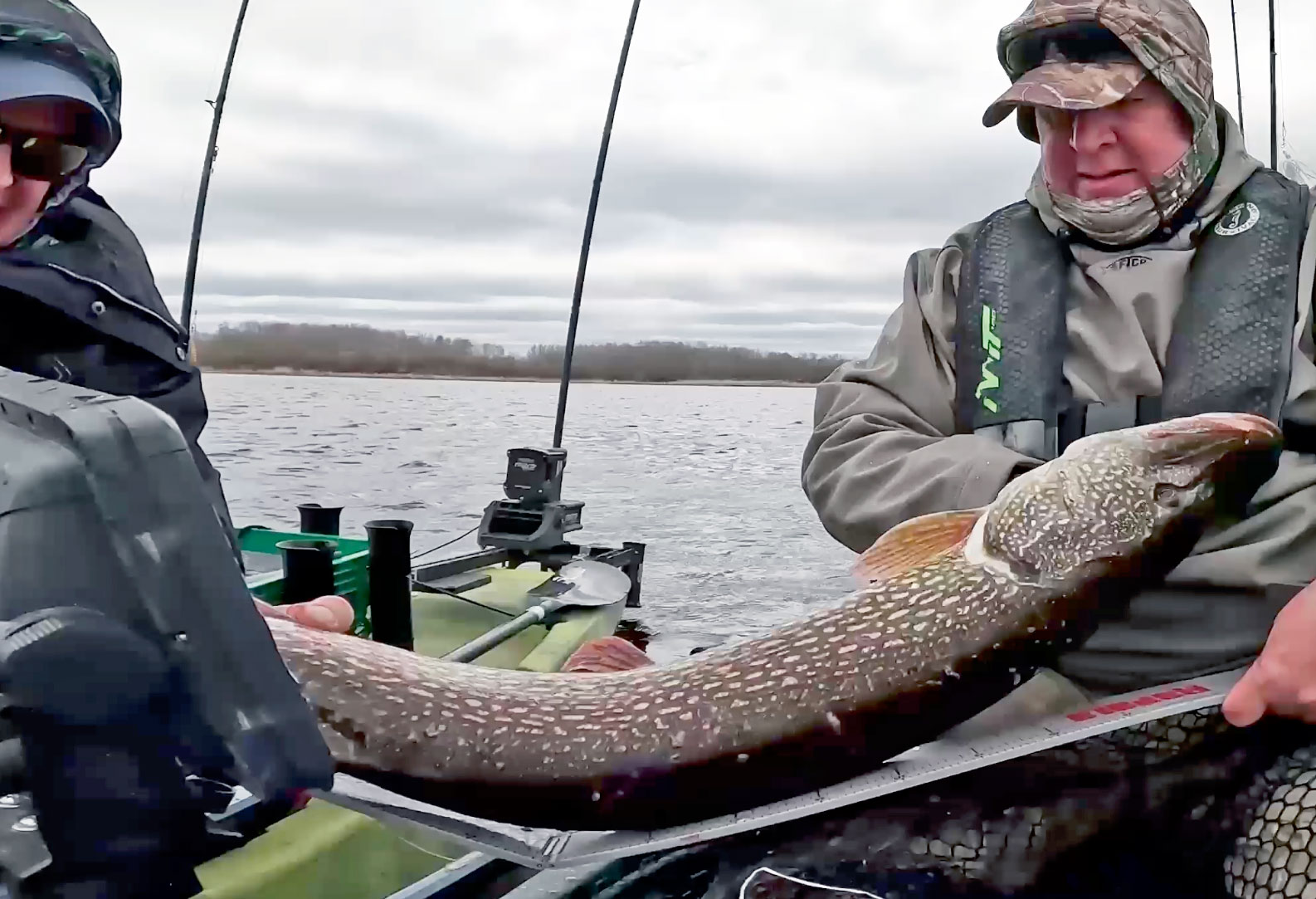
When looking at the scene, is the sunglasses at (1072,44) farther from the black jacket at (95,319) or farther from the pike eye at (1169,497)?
the black jacket at (95,319)

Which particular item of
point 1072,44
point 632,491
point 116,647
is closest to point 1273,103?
point 1072,44

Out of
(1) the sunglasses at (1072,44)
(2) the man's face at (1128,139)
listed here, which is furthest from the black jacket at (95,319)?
(1) the sunglasses at (1072,44)

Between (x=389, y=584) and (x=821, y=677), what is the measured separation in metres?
2.13

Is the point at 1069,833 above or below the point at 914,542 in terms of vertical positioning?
below

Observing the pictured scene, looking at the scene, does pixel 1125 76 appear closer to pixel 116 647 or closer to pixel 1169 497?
pixel 1169 497

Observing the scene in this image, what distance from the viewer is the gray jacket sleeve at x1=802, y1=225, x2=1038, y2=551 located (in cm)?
247

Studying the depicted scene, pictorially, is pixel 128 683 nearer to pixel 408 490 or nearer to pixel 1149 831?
pixel 1149 831

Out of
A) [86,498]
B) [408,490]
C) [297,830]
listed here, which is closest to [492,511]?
[297,830]

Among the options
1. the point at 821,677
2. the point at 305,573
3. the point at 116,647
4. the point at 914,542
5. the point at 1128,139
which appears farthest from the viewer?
the point at 305,573

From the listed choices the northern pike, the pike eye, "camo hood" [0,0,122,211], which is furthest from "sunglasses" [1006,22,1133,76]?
"camo hood" [0,0,122,211]

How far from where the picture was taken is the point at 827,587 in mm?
12820

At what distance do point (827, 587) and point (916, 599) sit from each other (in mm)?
10870

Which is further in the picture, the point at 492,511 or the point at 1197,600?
the point at 492,511

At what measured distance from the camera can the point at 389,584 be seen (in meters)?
3.70
